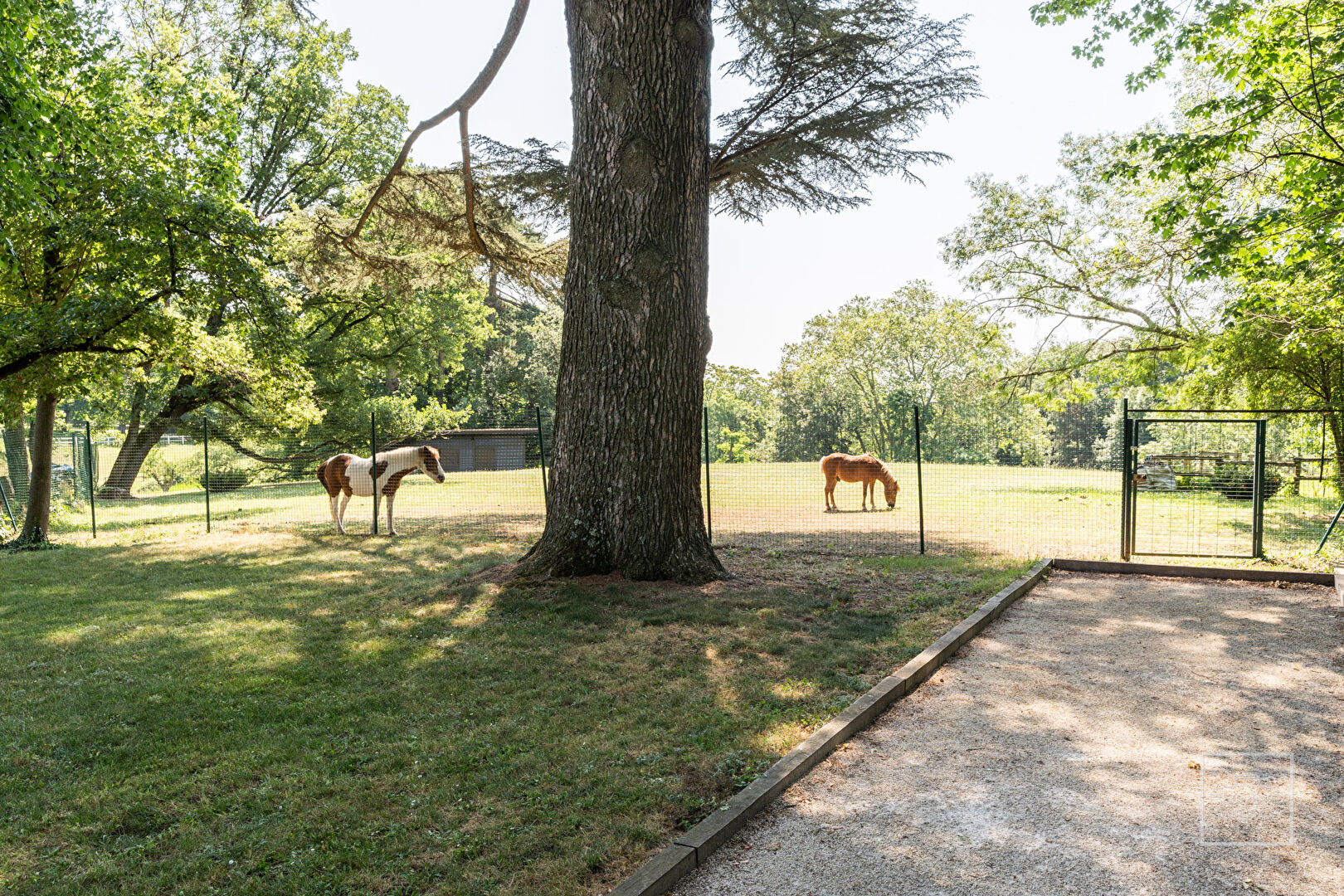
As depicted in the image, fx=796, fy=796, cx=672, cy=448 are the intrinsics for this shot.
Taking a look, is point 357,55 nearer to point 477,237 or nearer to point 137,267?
point 137,267

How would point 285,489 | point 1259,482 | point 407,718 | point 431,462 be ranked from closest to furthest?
point 407,718
point 1259,482
point 431,462
point 285,489

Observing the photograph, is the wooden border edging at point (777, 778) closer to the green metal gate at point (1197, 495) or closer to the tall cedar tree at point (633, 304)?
the tall cedar tree at point (633, 304)

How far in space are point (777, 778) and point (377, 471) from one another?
11.5 metres

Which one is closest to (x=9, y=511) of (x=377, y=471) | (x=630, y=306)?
(x=377, y=471)

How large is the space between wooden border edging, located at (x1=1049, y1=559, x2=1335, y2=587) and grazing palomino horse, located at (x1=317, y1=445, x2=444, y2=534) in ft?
33.0

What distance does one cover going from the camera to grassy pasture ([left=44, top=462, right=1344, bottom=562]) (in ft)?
39.9

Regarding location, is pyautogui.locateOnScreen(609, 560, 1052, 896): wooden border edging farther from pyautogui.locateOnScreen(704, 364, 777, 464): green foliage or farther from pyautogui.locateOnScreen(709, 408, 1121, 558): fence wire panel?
pyautogui.locateOnScreen(704, 364, 777, 464): green foliage

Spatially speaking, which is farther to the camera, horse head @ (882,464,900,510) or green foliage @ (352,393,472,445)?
green foliage @ (352,393,472,445)

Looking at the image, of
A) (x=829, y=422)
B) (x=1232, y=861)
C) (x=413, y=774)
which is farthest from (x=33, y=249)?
(x=829, y=422)

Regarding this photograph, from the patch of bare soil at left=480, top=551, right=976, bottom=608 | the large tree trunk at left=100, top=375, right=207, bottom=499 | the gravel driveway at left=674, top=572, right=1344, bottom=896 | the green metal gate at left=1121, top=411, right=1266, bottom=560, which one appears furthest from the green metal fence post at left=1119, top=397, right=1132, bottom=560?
the large tree trunk at left=100, top=375, right=207, bottom=499

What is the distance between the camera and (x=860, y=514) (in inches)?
660

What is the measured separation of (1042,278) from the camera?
2167 centimetres

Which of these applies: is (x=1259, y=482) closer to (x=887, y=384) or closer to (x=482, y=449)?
(x=482, y=449)

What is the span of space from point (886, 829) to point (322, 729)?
2955 mm
